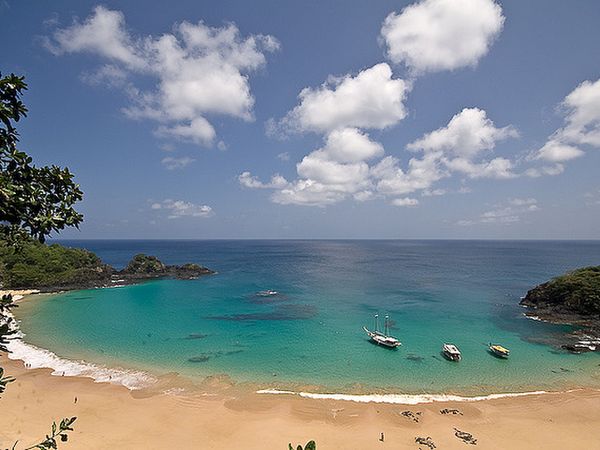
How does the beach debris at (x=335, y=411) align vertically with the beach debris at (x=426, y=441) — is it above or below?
below

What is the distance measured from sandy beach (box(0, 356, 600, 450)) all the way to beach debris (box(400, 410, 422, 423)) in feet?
0.40

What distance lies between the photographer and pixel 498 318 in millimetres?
51469

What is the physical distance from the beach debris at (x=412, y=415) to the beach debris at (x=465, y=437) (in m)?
2.51

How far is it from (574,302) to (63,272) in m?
101

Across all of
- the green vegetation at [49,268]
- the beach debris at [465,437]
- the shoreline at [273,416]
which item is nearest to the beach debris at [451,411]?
the shoreline at [273,416]

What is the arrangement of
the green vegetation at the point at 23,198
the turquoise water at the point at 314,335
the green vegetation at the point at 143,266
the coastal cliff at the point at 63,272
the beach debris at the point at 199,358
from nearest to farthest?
the green vegetation at the point at 23,198
the turquoise water at the point at 314,335
the beach debris at the point at 199,358
the coastal cliff at the point at 63,272
the green vegetation at the point at 143,266

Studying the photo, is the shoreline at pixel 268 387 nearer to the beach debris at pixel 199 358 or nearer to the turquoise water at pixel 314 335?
the turquoise water at pixel 314 335

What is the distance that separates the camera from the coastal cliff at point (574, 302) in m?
46.7

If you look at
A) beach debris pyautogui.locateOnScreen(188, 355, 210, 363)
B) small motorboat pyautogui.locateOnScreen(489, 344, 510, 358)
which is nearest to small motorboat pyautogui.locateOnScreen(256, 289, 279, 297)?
beach debris pyautogui.locateOnScreen(188, 355, 210, 363)

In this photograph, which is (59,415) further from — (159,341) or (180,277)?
(180,277)

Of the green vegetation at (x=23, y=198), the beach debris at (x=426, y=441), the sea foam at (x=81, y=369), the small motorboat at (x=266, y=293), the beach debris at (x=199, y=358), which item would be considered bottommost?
the beach debris at (x=199, y=358)

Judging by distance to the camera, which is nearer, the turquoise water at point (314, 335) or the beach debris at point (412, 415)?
the beach debris at point (412, 415)

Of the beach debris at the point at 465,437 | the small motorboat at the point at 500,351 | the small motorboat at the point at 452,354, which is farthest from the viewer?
the small motorboat at the point at 500,351

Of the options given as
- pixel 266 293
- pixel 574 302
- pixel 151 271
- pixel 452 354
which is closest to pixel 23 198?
pixel 452 354
